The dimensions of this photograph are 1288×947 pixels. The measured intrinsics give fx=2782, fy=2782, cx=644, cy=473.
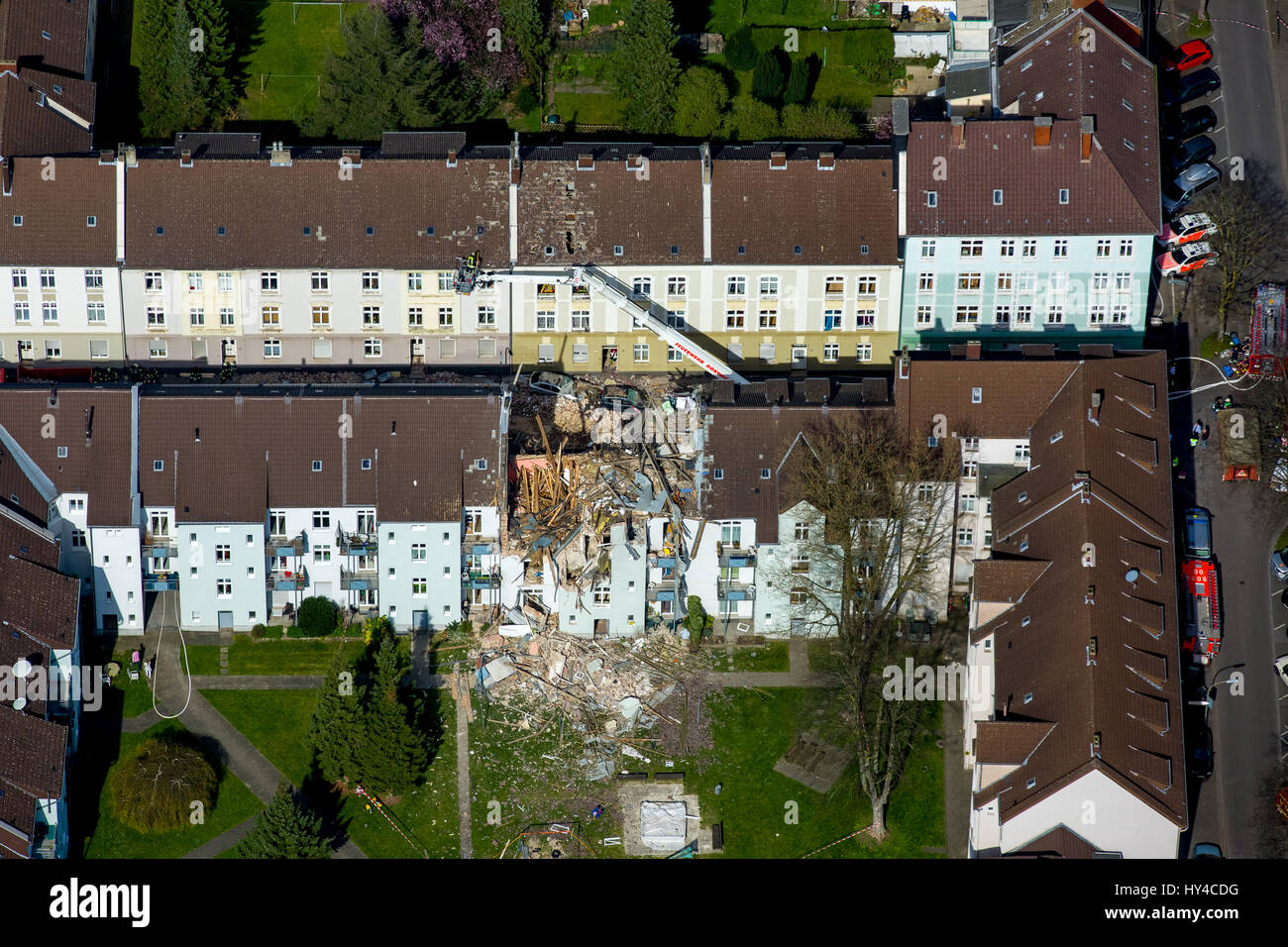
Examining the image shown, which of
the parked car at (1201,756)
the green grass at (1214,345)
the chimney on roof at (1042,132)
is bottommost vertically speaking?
the parked car at (1201,756)

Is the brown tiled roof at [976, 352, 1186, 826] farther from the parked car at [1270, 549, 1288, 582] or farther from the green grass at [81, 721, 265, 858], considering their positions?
the green grass at [81, 721, 265, 858]

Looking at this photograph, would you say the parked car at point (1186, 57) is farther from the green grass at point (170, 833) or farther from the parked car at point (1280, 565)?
the green grass at point (170, 833)

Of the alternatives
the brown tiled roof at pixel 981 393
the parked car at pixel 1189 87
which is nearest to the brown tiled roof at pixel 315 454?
the brown tiled roof at pixel 981 393

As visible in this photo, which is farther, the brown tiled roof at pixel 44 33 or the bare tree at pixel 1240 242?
the brown tiled roof at pixel 44 33

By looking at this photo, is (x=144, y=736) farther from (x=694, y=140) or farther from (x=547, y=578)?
(x=694, y=140)

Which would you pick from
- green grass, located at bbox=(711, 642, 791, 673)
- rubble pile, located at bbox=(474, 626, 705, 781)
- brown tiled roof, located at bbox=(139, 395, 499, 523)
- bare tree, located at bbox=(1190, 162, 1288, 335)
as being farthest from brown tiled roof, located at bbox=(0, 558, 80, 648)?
bare tree, located at bbox=(1190, 162, 1288, 335)

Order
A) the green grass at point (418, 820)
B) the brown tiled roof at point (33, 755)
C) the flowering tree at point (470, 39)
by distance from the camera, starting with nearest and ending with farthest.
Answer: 1. the brown tiled roof at point (33, 755)
2. the green grass at point (418, 820)
3. the flowering tree at point (470, 39)

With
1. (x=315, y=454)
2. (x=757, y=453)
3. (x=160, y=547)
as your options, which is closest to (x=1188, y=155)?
(x=757, y=453)
